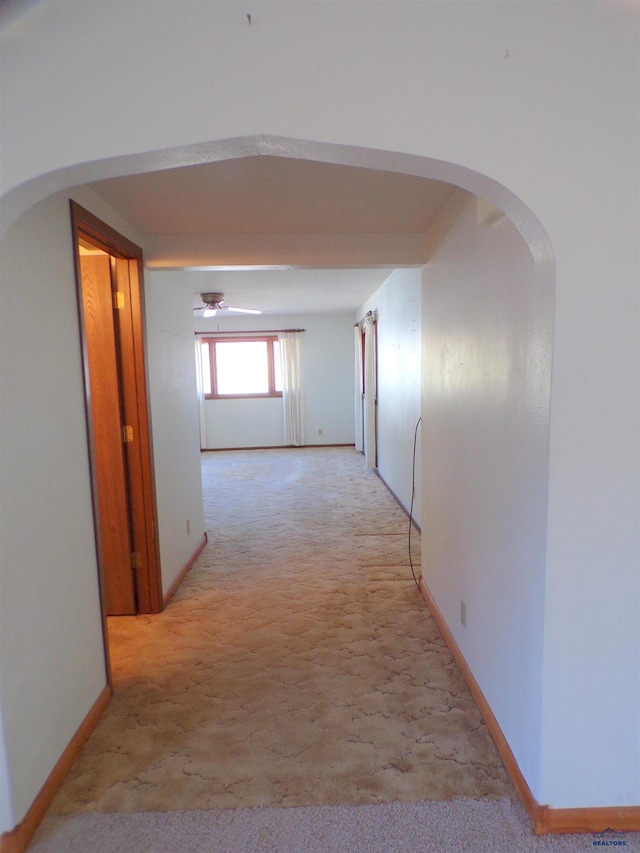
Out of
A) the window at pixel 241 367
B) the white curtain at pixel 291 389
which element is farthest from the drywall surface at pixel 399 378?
the window at pixel 241 367

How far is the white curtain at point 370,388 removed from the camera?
622 centimetres

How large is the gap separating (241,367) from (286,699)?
6.98m

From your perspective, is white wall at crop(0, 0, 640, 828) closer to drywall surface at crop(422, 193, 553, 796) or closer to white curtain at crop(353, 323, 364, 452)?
drywall surface at crop(422, 193, 553, 796)

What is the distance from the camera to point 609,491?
130 cm

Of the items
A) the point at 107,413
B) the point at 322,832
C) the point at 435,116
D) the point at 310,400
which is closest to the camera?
the point at 435,116

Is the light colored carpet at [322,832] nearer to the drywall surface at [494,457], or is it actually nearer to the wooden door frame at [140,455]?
the drywall surface at [494,457]

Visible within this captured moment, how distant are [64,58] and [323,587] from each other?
2.86 metres

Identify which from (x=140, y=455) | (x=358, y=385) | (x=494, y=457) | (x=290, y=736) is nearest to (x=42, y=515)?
(x=140, y=455)

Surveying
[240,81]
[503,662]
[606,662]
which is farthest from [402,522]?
[240,81]

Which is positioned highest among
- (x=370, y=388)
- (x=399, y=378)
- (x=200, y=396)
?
(x=399, y=378)

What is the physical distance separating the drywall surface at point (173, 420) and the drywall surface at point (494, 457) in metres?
1.65

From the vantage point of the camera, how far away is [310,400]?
852 cm

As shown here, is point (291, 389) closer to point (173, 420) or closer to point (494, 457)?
point (173, 420)

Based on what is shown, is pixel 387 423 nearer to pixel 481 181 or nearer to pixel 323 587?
pixel 323 587
